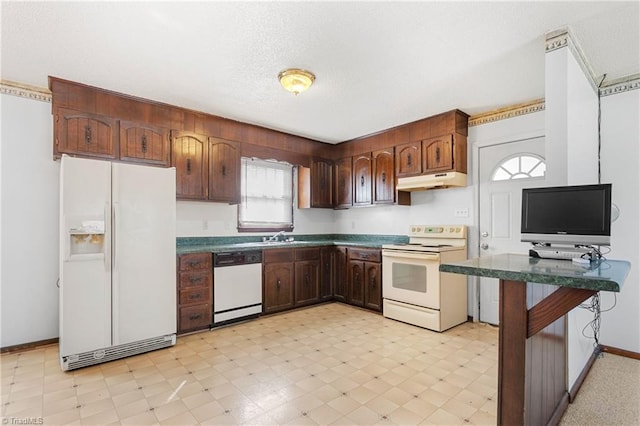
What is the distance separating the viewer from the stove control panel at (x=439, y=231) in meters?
4.01

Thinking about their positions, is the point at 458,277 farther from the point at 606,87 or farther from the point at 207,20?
the point at 207,20

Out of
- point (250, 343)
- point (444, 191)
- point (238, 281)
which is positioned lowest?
point (250, 343)

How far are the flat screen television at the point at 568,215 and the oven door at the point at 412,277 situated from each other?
1590 millimetres

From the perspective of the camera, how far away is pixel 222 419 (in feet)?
6.57

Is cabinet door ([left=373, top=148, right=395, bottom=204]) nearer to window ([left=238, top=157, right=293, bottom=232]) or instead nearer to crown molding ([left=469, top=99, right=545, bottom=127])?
crown molding ([left=469, top=99, right=545, bottom=127])

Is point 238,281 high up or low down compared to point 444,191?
down

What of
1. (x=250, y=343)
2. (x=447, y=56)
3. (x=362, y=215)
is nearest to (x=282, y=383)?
(x=250, y=343)

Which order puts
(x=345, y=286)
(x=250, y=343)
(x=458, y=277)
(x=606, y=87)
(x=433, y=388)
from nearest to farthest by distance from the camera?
(x=433, y=388)
(x=606, y=87)
(x=250, y=343)
(x=458, y=277)
(x=345, y=286)

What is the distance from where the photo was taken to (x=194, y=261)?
11.7 feet

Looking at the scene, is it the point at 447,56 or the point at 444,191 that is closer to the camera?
the point at 447,56

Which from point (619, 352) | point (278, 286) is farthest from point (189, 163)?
point (619, 352)

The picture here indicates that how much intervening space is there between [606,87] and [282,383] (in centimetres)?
391

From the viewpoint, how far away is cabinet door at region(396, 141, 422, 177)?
4.18 metres

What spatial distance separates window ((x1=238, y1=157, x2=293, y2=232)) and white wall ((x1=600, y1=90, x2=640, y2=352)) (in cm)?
378
